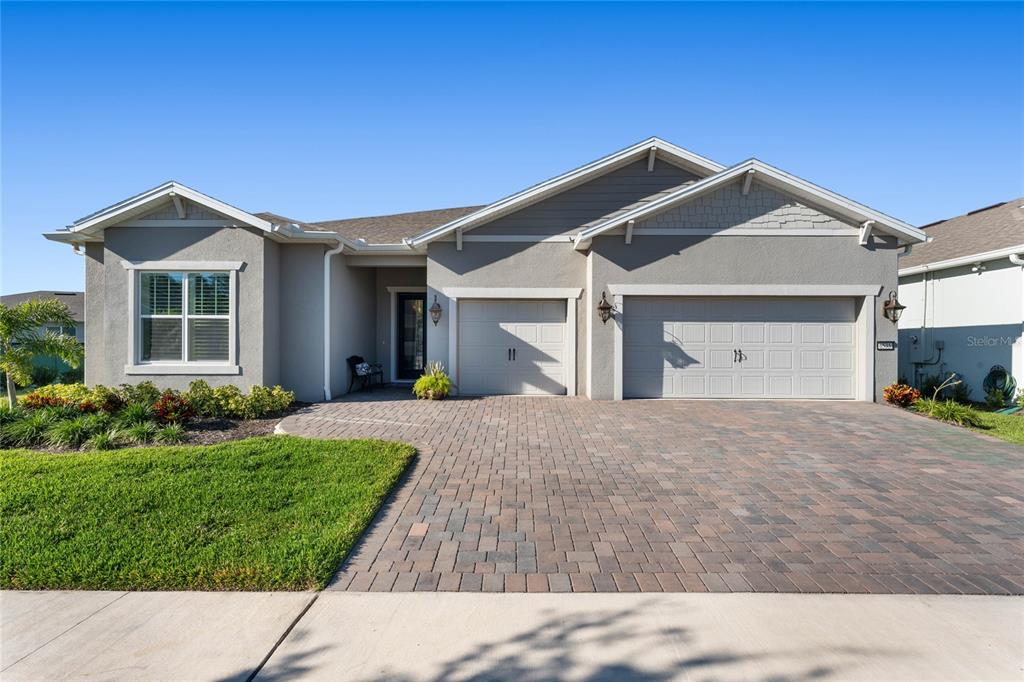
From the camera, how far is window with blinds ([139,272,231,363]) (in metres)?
11.4

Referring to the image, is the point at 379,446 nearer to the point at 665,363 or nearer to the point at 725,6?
the point at 665,363

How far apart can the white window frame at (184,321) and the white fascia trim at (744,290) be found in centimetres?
790

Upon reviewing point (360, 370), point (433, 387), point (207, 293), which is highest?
point (207, 293)

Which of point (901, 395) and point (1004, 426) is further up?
point (901, 395)

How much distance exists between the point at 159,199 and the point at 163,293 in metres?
1.90

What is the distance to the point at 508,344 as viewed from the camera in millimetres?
12992

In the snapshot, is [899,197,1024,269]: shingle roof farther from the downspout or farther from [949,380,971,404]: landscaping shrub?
the downspout

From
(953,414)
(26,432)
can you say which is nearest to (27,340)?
(26,432)

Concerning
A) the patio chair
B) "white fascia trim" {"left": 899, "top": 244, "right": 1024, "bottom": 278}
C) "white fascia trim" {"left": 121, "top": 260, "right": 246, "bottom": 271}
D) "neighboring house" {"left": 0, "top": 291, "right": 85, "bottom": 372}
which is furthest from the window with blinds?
"white fascia trim" {"left": 899, "top": 244, "right": 1024, "bottom": 278}

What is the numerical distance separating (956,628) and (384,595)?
11.6 ft

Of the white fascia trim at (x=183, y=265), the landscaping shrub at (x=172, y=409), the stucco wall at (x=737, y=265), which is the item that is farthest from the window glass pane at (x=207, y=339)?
the stucco wall at (x=737, y=265)

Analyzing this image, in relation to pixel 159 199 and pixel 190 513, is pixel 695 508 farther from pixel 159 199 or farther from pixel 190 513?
pixel 159 199

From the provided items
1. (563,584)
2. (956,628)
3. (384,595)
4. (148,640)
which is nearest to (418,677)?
(384,595)

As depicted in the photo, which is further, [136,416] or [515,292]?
[515,292]
